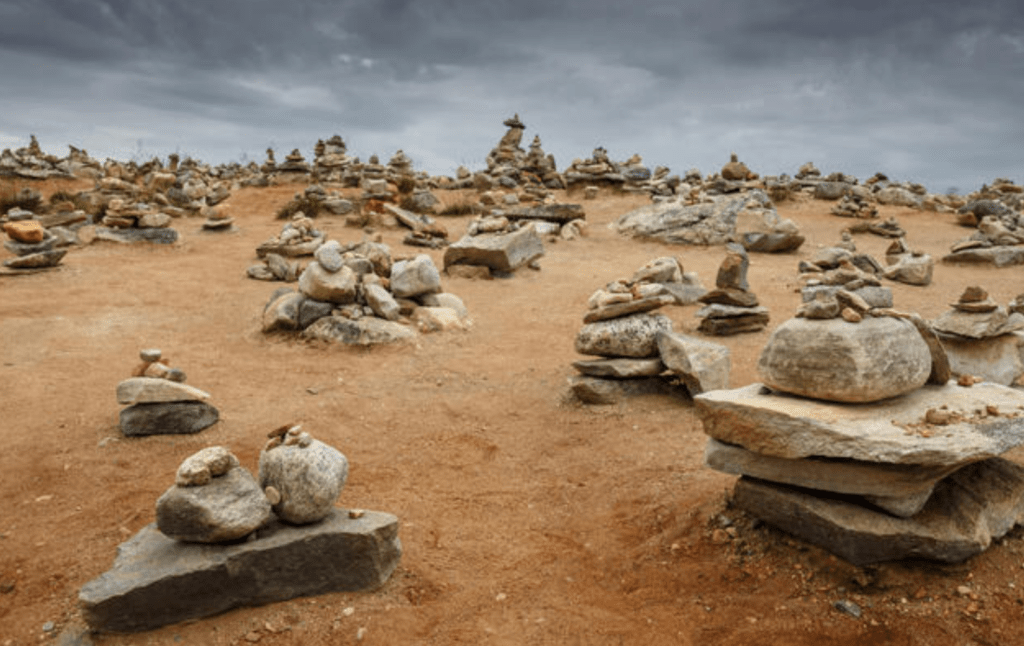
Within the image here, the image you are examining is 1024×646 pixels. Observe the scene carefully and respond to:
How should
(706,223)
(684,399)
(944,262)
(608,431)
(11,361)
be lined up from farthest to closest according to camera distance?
(706,223) → (944,262) → (11,361) → (684,399) → (608,431)

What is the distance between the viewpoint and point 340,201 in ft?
77.4

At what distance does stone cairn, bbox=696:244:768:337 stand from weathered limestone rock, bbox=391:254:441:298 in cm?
468

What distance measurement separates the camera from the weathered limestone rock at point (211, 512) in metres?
4.16

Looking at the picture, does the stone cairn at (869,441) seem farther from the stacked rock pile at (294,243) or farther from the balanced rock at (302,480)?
the stacked rock pile at (294,243)

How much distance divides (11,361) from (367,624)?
7857 mm

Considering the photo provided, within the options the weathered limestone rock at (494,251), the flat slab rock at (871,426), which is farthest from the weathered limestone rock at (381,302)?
the flat slab rock at (871,426)

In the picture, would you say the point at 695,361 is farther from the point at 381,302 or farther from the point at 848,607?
the point at 381,302

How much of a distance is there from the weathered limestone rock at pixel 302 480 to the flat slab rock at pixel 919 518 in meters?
3.01

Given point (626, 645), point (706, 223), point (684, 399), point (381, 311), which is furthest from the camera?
point (706, 223)

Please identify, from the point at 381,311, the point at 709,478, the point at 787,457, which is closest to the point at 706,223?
the point at 381,311

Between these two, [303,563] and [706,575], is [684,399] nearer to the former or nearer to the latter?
[706,575]

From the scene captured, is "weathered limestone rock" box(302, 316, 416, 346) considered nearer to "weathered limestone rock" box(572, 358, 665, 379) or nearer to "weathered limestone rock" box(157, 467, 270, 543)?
"weathered limestone rock" box(572, 358, 665, 379)

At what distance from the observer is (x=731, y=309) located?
11133 mm

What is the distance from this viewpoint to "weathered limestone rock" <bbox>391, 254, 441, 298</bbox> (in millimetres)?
11977
